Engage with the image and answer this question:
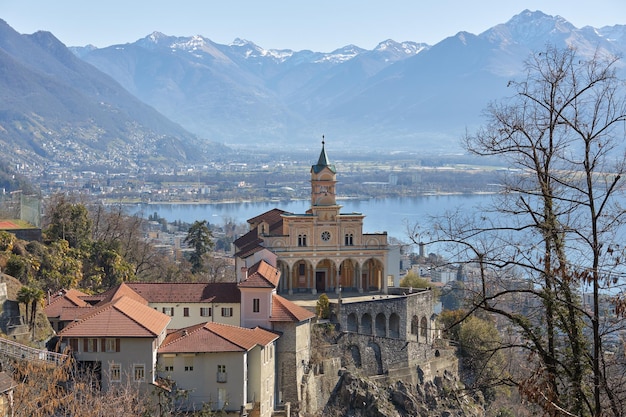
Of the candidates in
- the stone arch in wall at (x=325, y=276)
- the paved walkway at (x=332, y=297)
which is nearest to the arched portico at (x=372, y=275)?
the paved walkway at (x=332, y=297)

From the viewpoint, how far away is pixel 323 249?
4591 cm

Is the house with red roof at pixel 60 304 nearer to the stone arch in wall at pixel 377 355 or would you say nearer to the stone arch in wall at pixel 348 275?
the stone arch in wall at pixel 377 355

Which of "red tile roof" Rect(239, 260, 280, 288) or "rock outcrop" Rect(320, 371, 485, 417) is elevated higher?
"red tile roof" Rect(239, 260, 280, 288)

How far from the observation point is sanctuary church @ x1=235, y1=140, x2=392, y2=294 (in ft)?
150

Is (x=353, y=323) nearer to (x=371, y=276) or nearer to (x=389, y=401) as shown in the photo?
(x=389, y=401)

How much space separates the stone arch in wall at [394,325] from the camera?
141ft

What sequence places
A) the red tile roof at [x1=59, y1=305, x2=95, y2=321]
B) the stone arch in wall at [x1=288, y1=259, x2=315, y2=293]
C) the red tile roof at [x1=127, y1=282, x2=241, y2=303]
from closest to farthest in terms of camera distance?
1. the red tile roof at [x1=59, y1=305, x2=95, y2=321]
2. the red tile roof at [x1=127, y1=282, x2=241, y2=303]
3. the stone arch in wall at [x1=288, y1=259, x2=315, y2=293]

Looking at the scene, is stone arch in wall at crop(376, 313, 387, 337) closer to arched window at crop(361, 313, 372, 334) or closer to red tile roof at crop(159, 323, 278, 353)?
arched window at crop(361, 313, 372, 334)

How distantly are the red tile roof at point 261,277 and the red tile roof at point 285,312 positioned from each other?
2.00 feet

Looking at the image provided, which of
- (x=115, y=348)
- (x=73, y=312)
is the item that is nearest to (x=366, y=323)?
(x=73, y=312)

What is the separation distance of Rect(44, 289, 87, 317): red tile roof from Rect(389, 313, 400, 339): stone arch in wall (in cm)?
1220

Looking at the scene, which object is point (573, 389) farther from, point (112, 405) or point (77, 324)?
point (77, 324)

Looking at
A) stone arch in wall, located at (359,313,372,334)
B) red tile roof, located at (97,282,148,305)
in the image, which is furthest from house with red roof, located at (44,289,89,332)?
stone arch in wall, located at (359,313,372,334)

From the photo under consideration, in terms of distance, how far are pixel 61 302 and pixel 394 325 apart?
44.2 ft
